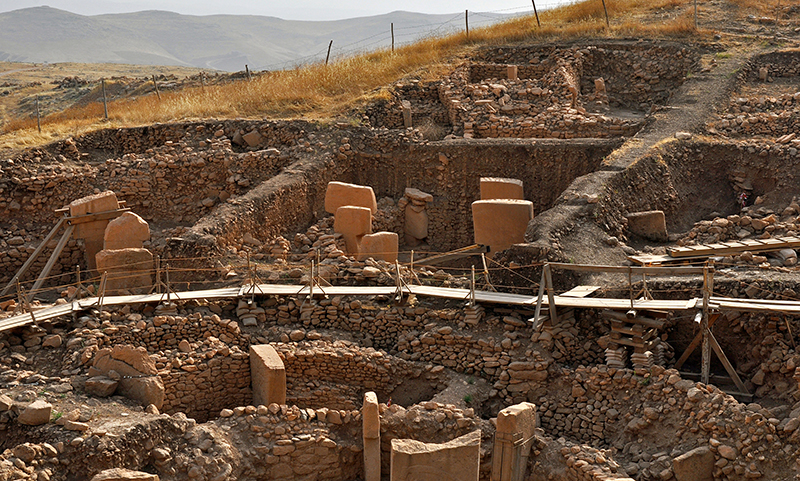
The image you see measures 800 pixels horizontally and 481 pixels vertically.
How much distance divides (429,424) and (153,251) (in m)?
7.02

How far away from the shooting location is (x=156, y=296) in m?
13.6

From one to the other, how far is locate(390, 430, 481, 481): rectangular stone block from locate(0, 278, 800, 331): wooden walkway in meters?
3.07

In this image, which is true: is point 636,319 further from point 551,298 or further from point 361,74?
point 361,74

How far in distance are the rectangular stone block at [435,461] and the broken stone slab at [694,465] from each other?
2.32 m

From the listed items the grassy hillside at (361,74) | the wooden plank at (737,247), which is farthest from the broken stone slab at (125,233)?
the wooden plank at (737,247)

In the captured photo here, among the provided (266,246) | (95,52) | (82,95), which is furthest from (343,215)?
(95,52)

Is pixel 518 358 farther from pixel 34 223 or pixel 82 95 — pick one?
pixel 82 95

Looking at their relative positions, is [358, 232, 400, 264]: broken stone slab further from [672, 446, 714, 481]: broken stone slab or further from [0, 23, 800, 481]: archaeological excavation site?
[672, 446, 714, 481]: broken stone slab

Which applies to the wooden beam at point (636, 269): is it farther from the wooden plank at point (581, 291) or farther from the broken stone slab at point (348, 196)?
the broken stone slab at point (348, 196)

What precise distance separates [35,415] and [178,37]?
379ft

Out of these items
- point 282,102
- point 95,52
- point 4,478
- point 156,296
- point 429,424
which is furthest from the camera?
point 95,52

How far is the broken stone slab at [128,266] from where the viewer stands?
1495 centimetres

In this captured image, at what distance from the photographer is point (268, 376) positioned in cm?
1232

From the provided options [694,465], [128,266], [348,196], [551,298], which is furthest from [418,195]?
[694,465]
